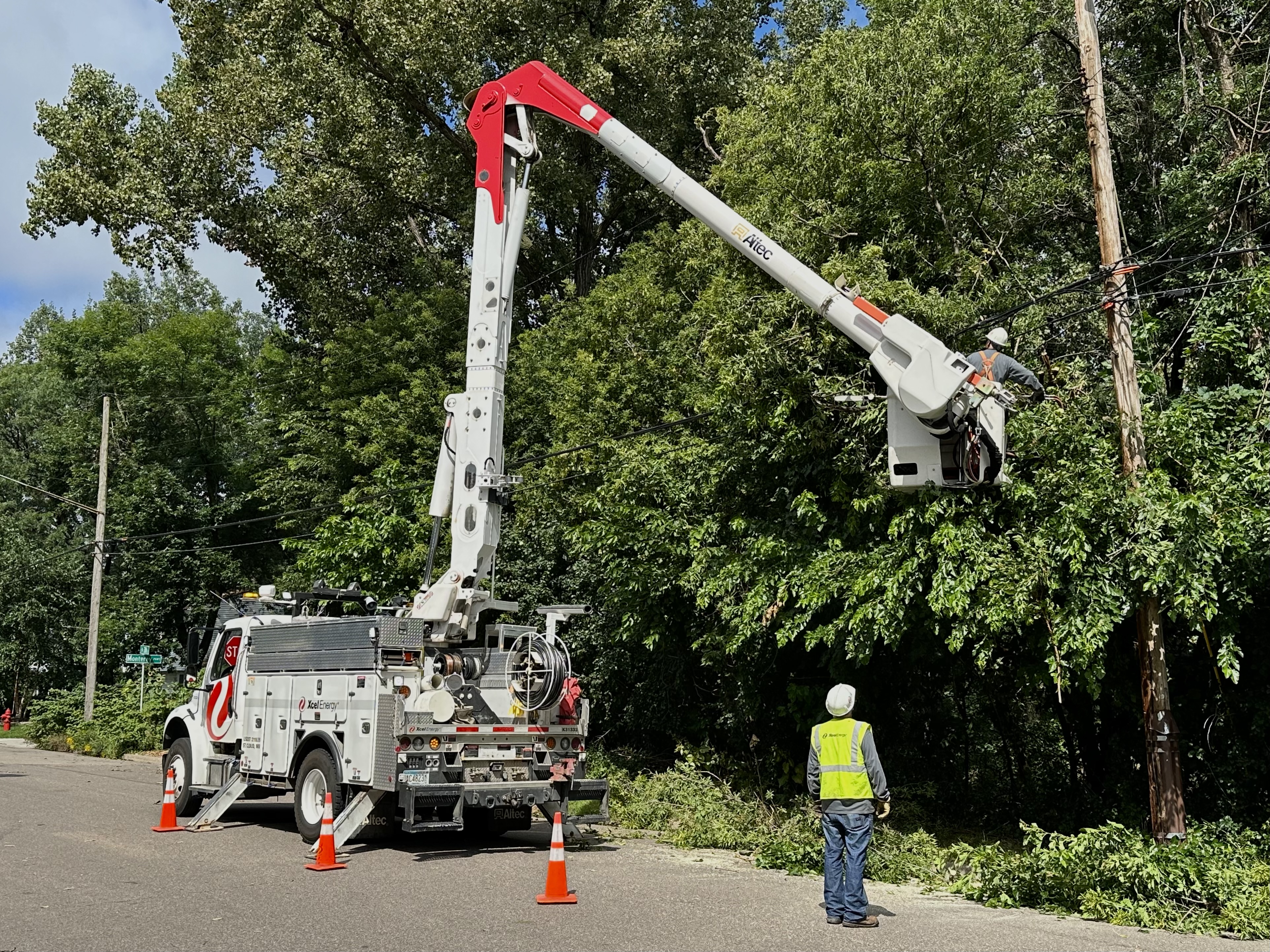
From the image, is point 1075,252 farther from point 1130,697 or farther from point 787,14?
point 787,14

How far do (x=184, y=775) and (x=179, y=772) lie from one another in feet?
0.55

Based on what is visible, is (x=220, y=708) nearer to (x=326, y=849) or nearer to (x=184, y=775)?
(x=184, y=775)

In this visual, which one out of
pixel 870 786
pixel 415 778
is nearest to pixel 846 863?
pixel 870 786

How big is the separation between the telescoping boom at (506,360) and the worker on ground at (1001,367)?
0.47 m

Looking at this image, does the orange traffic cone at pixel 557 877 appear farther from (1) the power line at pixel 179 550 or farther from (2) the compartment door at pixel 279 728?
(1) the power line at pixel 179 550

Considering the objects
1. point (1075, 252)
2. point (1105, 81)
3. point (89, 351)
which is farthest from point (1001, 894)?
point (89, 351)

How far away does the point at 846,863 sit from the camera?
344 inches

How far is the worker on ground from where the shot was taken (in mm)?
11391

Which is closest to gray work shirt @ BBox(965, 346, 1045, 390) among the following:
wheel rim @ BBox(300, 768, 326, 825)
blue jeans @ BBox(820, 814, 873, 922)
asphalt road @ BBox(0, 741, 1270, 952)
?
blue jeans @ BBox(820, 814, 873, 922)

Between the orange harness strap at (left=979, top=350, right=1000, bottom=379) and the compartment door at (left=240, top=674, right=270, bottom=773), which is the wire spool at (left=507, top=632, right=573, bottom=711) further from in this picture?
the orange harness strap at (left=979, top=350, right=1000, bottom=379)

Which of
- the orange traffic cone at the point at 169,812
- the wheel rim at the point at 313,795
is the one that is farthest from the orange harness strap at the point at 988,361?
the orange traffic cone at the point at 169,812

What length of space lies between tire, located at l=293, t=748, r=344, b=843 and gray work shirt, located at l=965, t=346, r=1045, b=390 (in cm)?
755

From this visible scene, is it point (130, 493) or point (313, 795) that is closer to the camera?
point (313, 795)

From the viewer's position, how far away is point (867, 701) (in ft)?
52.8
